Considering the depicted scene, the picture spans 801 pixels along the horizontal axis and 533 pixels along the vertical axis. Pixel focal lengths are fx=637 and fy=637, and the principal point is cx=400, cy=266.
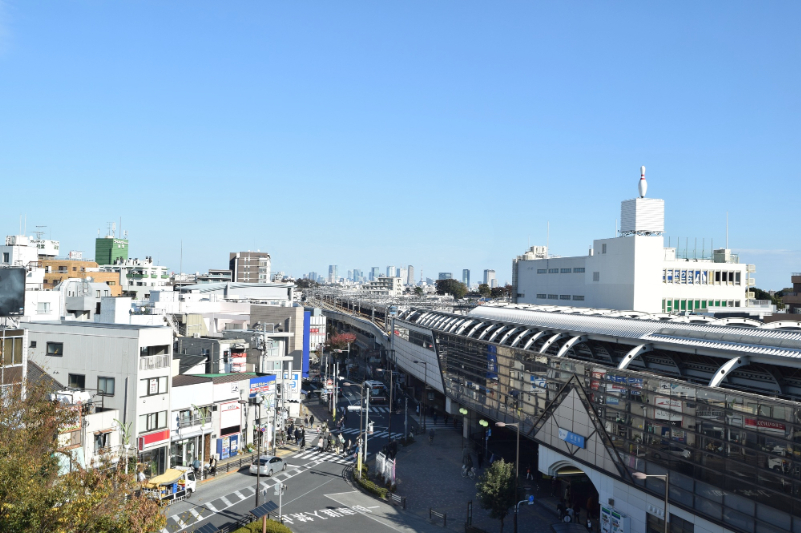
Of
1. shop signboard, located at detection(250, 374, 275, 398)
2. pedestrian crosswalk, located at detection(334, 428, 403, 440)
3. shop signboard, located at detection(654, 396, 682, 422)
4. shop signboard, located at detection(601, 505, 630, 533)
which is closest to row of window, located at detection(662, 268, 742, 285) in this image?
pedestrian crosswalk, located at detection(334, 428, 403, 440)

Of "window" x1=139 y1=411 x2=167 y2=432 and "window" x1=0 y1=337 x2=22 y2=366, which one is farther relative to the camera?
"window" x1=139 y1=411 x2=167 y2=432

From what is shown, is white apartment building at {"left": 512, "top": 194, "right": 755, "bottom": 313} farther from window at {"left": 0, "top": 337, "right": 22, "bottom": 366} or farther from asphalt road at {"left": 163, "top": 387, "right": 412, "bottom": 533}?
window at {"left": 0, "top": 337, "right": 22, "bottom": 366}

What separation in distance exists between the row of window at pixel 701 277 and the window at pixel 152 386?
55901mm

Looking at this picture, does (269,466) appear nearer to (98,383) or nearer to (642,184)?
(98,383)

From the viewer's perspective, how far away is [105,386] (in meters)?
38.4

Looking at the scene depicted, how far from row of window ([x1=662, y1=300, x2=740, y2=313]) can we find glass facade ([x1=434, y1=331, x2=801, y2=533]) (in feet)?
136

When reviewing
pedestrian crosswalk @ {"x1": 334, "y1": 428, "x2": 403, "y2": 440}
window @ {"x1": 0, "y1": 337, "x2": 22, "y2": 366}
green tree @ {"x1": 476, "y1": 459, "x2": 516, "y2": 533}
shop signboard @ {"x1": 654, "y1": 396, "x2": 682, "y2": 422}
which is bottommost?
pedestrian crosswalk @ {"x1": 334, "y1": 428, "x2": 403, "y2": 440}

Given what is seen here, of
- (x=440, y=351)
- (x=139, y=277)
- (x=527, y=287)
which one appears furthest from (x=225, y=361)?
(x=139, y=277)

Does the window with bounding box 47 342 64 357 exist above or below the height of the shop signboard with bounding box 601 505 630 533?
above

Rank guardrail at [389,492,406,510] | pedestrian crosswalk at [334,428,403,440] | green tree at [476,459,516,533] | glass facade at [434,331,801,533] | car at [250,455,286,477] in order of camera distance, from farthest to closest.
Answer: pedestrian crosswalk at [334,428,403,440] → car at [250,455,286,477] → guardrail at [389,492,406,510] → green tree at [476,459,516,533] → glass facade at [434,331,801,533]

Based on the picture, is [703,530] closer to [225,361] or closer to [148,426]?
[148,426]

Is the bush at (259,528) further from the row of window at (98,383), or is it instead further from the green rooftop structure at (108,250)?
the green rooftop structure at (108,250)

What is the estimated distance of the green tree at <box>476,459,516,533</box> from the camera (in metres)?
31.6

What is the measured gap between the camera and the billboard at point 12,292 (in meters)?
33.8
